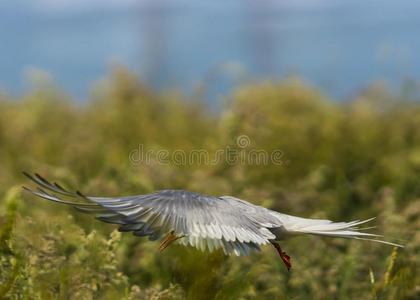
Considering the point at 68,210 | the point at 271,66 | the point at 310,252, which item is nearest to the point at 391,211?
the point at 310,252

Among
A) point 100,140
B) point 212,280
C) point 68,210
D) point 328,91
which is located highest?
point 328,91

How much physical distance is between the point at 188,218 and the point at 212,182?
1745 millimetres

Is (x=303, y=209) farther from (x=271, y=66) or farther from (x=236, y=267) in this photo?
(x=271, y=66)

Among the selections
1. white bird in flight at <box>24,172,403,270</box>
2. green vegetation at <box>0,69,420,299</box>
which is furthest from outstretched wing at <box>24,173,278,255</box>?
green vegetation at <box>0,69,420,299</box>

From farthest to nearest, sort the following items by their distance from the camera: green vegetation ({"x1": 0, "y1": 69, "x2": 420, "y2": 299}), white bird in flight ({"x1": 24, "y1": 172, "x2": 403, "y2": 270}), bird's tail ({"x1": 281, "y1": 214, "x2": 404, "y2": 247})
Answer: green vegetation ({"x1": 0, "y1": 69, "x2": 420, "y2": 299})
bird's tail ({"x1": 281, "y1": 214, "x2": 404, "y2": 247})
white bird in flight ({"x1": 24, "y1": 172, "x2": 403, "y2": 270})

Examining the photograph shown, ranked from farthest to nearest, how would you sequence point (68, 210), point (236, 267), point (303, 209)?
point (303, 209), point (68, 210), point (236, 267)

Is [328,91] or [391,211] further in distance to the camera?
[328,91]

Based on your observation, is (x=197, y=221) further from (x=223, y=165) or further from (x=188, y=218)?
(x=223, y=165)

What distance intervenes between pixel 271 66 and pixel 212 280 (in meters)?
5.97

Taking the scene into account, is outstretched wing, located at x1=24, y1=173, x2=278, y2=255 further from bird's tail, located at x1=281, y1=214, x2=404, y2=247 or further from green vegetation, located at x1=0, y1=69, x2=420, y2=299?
green vegetation, located at x1=0, y1=69, x2=420, y2=299

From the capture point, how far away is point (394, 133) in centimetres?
493

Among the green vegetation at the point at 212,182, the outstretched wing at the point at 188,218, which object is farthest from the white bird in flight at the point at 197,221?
the green vegetation at the point at 212,182

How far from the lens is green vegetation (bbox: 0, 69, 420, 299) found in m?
2.50

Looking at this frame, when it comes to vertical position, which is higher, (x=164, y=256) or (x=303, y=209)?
(x=303, y=209)
